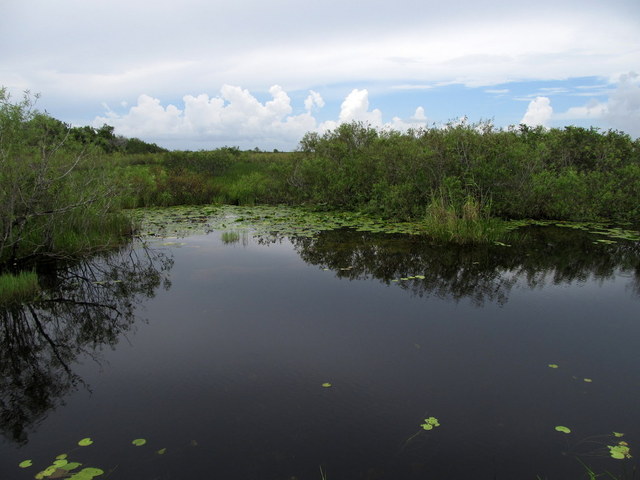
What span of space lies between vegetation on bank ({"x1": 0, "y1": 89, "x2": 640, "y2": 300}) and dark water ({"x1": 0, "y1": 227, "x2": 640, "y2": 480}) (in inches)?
62.0

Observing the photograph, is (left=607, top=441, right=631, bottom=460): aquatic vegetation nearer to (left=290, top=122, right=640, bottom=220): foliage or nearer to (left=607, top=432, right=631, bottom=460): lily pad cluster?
(left=607, top=432, right=631, bottom=460): lily pad cluster

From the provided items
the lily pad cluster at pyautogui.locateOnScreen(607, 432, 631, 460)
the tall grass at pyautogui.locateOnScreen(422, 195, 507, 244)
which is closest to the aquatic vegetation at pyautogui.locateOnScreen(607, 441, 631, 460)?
the lily pad cluster at pyautogui.locateOnScreen(607, 432, 631, 460)

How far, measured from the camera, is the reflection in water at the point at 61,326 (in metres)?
3.87

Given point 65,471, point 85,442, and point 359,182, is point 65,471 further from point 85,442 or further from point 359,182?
point 359,182

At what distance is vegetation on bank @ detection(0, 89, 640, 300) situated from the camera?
7262mm

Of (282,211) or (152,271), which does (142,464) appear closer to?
(152,271)

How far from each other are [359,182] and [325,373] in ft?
38.4

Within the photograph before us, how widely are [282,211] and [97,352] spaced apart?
11436 millimetres

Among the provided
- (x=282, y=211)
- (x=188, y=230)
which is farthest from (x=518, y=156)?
(x=188, y=230)

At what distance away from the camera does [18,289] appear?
20.1 ft

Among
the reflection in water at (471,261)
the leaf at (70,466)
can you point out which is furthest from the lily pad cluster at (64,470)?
the reflection in water at (471,261)

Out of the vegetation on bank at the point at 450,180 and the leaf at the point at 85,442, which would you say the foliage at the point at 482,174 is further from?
the leaf at the point at 85,442

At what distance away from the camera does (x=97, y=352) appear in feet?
15.8

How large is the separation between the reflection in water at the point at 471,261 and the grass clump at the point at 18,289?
4.85 meters
